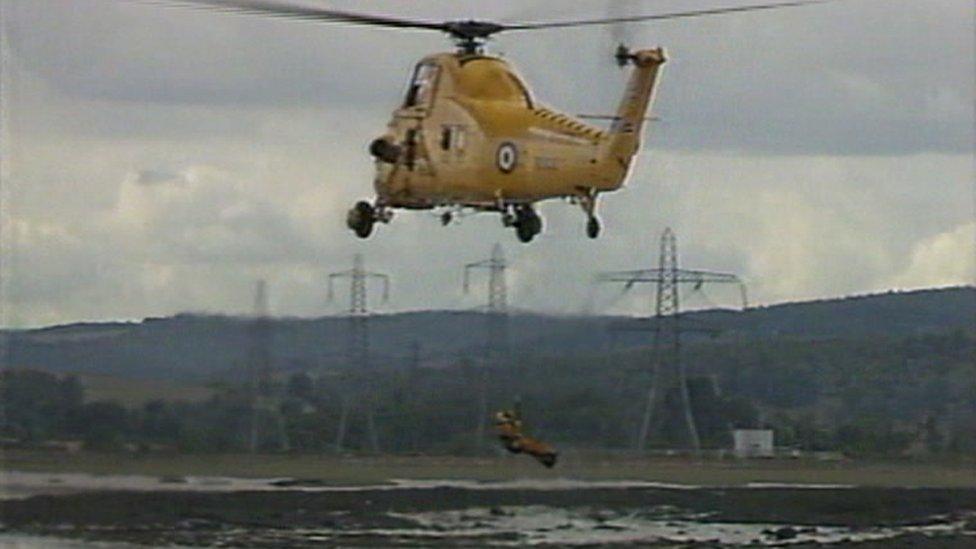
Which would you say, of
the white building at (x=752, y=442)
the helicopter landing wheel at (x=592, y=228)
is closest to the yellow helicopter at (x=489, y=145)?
the helicopter landing wheel at (x=592, y=228)

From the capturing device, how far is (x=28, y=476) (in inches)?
1914

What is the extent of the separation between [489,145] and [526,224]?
1.12m

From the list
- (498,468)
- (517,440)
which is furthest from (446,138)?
(498,468)

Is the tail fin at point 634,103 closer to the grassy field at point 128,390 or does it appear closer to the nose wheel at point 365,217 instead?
the nose wheel at point 365,217

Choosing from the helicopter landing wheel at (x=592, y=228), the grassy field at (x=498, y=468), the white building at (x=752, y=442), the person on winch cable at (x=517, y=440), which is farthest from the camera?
the white building at (x=752, y=442)

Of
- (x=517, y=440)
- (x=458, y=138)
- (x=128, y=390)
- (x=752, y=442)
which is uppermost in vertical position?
(x=458, y=138)

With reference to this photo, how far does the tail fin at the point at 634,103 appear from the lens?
40.0 metres

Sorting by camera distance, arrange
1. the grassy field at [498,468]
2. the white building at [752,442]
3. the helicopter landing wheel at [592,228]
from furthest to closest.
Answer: the white building at [752,442] → the grassy field at [498,468] → the helicopter landing wheel at [592,228]

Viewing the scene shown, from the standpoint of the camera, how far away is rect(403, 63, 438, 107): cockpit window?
4147 centimetres

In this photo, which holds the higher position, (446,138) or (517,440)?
(446,138)

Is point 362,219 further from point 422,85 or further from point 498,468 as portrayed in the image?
point 498,468

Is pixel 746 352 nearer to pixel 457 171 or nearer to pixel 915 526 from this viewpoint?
pixel 915 526

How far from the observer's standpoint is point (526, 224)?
132 ft

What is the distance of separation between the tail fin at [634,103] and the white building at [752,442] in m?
30.1
